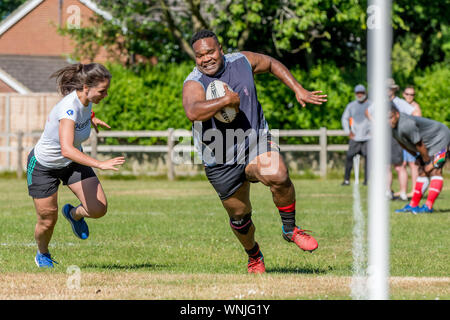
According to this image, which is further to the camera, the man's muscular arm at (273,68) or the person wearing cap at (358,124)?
the person wearing cap at (358,124)

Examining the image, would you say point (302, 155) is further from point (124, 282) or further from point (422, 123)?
point (124, 282)

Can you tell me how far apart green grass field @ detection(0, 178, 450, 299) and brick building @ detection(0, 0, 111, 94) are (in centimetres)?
1121

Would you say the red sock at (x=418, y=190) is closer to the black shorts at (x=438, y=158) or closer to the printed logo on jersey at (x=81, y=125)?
the black shorts at (x=438, y=158)

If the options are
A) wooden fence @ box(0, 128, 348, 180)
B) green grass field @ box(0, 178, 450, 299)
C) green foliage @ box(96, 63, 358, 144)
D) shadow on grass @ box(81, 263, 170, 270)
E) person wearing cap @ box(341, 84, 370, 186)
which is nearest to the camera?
green grass field @ box(0, 178, 450, 299)

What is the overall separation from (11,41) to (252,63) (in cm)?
2713

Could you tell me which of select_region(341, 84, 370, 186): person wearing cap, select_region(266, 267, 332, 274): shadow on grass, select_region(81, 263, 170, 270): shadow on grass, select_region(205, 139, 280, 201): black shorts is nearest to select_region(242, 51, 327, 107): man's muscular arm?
select_region(205, 139, 280, 201): black shorts

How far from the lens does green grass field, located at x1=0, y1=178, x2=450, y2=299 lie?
6.37 metres

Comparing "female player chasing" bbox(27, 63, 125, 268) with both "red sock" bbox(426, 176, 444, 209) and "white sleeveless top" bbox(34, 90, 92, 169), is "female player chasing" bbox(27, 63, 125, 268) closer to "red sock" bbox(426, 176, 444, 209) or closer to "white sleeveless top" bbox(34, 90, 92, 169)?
"white sleeveless top" bbox(34, 90, 92, 169)

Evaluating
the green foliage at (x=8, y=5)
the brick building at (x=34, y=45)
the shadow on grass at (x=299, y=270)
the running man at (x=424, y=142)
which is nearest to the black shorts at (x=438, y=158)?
the running man at (x=424, y=142)

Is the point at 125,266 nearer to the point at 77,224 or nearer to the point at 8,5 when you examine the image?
the point at 77,224

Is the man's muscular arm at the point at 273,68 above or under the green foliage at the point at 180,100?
under

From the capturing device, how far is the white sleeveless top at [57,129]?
7469 mm

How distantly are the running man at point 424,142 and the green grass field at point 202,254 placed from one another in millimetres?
573

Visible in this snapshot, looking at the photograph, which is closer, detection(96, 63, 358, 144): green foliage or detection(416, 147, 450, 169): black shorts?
detection(416, 147, 450, 169): black shorts
